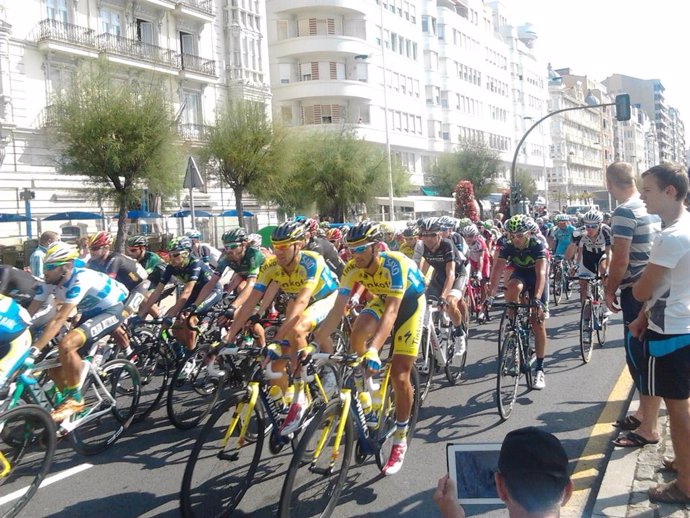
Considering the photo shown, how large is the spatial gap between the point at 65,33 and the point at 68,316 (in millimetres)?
27997

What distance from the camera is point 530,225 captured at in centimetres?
718

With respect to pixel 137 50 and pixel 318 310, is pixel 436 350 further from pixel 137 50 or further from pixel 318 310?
pixel 137 50

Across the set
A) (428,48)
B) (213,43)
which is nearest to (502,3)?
(428,48)

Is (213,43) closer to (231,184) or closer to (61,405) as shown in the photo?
(231,184)

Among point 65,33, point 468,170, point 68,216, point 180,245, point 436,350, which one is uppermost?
point 65,33

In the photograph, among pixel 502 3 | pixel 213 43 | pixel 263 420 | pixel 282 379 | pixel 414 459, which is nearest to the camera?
pixel 263 420

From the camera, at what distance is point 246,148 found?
1155 inches

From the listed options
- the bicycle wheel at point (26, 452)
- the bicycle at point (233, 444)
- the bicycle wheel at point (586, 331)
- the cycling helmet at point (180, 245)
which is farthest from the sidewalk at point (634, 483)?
the cycling helmet at point (180, 245)

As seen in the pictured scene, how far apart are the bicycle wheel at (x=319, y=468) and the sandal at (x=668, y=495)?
194cm

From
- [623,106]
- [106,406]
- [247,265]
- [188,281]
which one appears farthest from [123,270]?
[623,106]

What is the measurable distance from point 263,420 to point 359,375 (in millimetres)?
757

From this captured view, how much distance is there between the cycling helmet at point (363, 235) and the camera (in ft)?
17.3

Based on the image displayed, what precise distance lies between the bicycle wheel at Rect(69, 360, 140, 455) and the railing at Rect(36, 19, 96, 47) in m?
26.6

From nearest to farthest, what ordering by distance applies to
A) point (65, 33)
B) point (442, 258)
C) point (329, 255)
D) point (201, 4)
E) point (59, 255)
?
point (59, 255) → point (442, 258) → point (329, 255) → point (65, 33) → point (201, 4)
